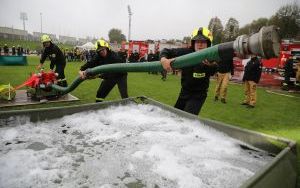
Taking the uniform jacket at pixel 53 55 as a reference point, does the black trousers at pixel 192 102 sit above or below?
below

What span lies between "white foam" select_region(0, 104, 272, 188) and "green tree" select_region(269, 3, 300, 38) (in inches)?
2185

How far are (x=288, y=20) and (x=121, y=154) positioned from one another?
59528 millimetres

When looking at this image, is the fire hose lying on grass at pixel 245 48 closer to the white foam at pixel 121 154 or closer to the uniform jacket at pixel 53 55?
the white foam at pixel 121 154

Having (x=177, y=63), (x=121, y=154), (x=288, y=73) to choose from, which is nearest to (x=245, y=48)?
(x=177, y=63)

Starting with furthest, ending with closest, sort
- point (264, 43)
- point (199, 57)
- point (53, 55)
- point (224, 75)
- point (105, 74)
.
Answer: point (224, 75), point (53, 55), point (105, 74), point (199, 57), point (264, 43)

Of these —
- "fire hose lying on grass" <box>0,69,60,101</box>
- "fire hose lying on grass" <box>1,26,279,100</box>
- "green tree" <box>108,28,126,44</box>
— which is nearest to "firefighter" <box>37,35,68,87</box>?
"fire hose lying on grass" <box>0,69,60,101</box>

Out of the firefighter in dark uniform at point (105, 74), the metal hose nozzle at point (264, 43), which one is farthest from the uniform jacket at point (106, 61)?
the metal hose nozzle at point (264, 43)

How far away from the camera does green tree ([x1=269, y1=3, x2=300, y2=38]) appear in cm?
5216

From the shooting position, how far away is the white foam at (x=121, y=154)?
90.3 inches

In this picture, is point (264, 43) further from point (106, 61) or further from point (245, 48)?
point (106, 61)

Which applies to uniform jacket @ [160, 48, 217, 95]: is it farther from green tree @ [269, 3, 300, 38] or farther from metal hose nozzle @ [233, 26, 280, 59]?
green tree @ [269, 3, 300, 38]

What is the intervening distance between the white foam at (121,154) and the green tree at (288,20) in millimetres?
55509

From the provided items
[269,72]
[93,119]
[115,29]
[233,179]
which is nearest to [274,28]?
[233,179]

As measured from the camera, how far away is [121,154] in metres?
2.79
